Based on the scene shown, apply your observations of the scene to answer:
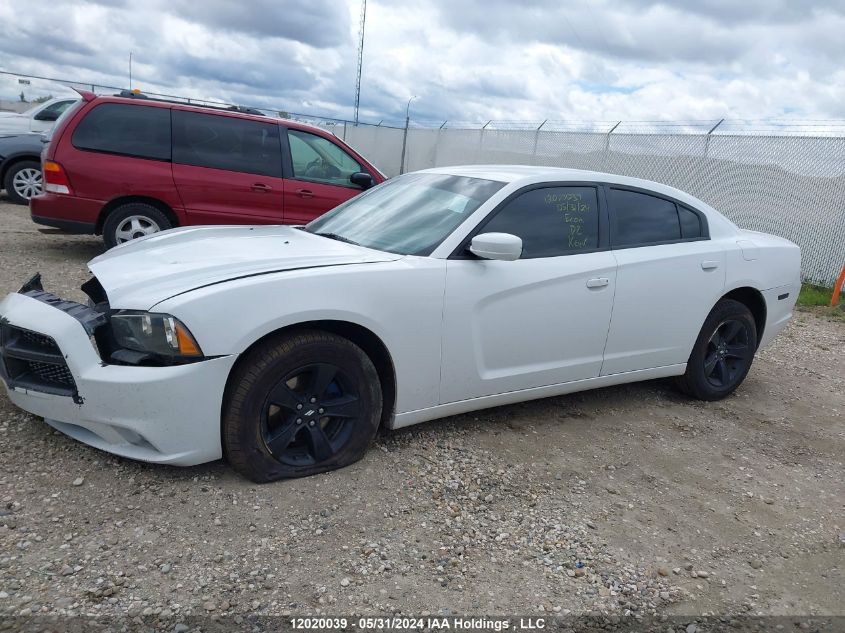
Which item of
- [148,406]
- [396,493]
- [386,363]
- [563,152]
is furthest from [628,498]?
[563,152]

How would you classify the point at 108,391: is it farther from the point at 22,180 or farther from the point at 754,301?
the point at 22,180

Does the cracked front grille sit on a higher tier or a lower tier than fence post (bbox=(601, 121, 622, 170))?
lower

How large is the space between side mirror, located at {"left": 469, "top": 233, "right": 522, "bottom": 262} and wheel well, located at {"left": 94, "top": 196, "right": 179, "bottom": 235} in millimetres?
4666

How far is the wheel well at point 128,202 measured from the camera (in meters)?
6.93

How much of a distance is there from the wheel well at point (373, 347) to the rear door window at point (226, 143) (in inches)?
179

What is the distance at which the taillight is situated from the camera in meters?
6.74

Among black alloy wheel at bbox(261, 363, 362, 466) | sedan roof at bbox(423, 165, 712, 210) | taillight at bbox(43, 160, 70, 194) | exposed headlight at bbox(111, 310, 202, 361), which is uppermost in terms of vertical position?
sedan roof at bbox(423, 165, 712, 210)

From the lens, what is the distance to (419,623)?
94.6 inches

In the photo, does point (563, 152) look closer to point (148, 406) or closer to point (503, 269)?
point (503, 269)

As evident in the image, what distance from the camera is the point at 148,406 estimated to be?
2.84m

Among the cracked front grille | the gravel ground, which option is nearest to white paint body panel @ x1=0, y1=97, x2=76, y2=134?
the gravel ground

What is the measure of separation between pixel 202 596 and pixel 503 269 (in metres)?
2.11

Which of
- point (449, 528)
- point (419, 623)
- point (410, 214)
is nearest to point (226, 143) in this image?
point (410, 214)

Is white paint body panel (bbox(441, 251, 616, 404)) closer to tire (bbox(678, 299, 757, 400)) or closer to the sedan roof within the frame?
the sedan roof
